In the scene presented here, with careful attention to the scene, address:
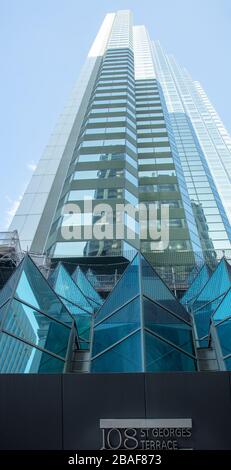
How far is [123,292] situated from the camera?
15.0 metres

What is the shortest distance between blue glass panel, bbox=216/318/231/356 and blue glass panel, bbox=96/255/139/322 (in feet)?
8.34

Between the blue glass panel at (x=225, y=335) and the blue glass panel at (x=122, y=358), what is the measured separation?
7.23 feet

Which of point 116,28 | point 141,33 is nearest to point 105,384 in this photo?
point 116,28

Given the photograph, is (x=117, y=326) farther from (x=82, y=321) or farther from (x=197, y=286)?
(x=197, y=286)

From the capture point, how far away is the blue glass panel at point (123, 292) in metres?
14.5

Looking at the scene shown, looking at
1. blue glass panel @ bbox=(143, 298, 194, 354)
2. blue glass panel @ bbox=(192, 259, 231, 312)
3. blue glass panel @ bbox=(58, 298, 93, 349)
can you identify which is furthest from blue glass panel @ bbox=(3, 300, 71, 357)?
blue glass panel @ bbox=(192, 259, 231, 312)

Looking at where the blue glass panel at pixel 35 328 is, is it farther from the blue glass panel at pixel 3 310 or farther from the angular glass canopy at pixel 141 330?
the angular glass canopy at pixel 141 330

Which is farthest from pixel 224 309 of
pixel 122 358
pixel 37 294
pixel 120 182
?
pixel 120 182

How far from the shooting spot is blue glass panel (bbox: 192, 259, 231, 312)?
16.5 metres

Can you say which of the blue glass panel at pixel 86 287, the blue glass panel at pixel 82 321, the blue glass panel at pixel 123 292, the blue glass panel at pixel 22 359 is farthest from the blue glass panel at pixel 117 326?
the blue glass panel at pixel 86 287

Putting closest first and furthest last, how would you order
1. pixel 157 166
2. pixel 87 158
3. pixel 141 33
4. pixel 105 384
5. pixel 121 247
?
pixel 105 384, pixel 121 247, pixel 87 158, pixel 157 166, pixel 141 33

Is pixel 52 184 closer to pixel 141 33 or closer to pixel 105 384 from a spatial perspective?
pixel 105 384
